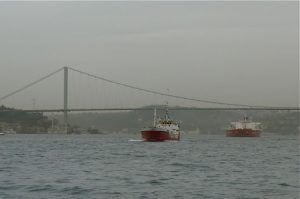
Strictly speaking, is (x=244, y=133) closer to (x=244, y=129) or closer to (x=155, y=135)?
(x=244, y=129)

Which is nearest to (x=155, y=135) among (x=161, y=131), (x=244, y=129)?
(x=161, y=131)

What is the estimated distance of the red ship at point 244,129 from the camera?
4796 inches

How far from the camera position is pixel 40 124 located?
13562cm

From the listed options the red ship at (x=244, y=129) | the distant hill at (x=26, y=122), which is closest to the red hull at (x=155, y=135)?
the distant hill at (x=26, y=122)

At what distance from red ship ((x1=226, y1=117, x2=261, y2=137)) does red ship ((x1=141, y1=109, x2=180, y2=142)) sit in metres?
47.9

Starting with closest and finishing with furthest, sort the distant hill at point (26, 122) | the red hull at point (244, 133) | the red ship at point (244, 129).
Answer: the distant hill at point (26, 122)
the red hull at point (244, 133)
the red ship at point (244, 129)

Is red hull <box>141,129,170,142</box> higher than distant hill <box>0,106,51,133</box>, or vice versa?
distant hill <box>0,106,51,133</box>

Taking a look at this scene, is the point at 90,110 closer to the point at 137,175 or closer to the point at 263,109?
the point at 263,109

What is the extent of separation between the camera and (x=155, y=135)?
222 feet

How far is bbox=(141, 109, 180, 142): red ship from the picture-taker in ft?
222

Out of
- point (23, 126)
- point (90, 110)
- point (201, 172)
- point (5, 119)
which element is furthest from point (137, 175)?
point (23, 126)

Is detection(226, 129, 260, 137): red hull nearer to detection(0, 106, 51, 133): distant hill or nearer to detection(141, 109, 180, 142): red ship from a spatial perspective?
detection(0, 106, 51, 133): distant hill

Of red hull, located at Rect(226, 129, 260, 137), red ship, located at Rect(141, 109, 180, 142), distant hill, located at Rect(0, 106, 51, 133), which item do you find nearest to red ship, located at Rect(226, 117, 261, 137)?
red hull, located at Rect(226, 129, 260, 137)

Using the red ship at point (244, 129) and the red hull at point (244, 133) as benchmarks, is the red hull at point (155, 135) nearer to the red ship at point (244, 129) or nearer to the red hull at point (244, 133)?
the red hull at point (244, 133)
